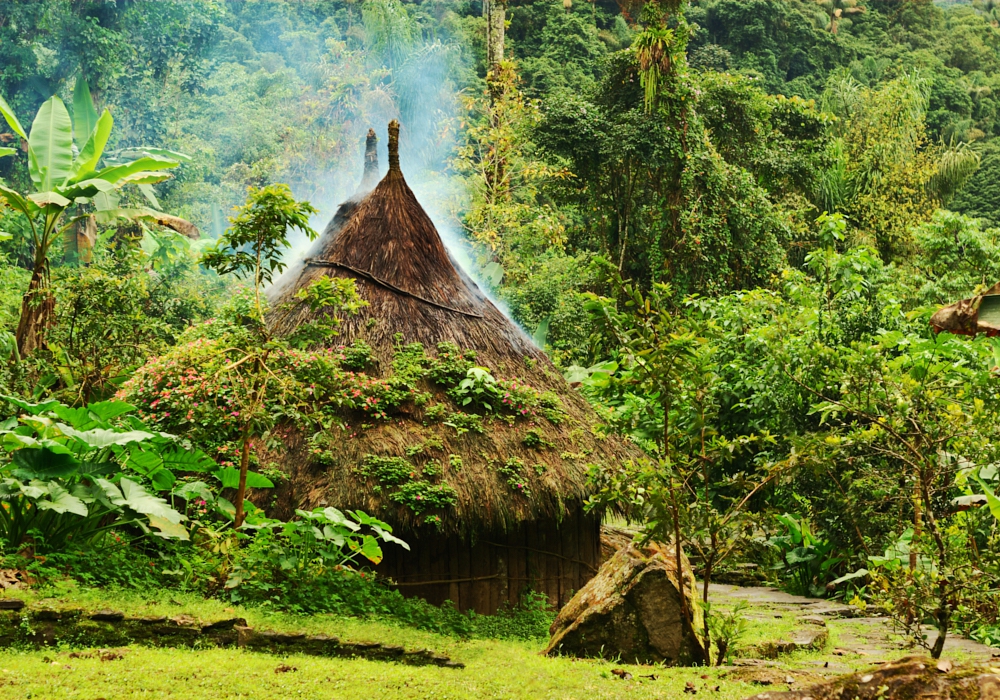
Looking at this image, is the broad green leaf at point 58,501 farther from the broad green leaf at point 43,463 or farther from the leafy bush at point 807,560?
the leafy bush at point 807,560

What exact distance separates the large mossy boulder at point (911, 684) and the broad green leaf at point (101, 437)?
3632 millimetres

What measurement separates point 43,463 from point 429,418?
110 inches

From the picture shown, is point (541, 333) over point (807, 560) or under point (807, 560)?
over

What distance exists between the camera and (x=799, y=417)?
360 inches

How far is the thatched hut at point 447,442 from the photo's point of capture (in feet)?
20.7

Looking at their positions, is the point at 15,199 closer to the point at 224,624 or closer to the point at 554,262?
the point at 224,624

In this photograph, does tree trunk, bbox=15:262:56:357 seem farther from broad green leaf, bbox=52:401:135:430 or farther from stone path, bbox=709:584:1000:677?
stone path, bbox=709:584:1000:677

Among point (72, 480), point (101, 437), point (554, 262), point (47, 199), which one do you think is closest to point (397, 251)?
point (47, 199)

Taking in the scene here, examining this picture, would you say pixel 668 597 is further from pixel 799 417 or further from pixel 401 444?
pixel 799 417

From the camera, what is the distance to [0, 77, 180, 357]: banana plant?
8.22m

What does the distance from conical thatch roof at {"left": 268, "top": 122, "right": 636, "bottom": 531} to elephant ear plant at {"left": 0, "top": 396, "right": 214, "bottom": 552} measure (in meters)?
1.22

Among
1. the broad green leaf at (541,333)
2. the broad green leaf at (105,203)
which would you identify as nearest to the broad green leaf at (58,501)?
the broad green leaf at (105,203)

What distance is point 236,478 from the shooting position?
5.96m

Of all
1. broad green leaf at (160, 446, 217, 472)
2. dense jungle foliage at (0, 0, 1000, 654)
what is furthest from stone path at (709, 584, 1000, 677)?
broad green leaf at (160, 446, 217, 472)
